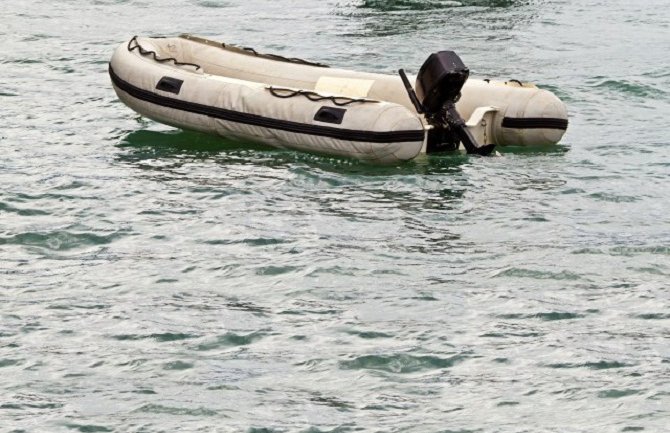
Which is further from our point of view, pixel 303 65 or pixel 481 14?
pixel 481 14

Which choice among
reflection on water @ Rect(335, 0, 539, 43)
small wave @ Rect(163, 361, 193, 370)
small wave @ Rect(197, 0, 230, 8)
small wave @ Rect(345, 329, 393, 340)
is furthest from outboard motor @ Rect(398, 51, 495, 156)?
small wave @ Rect(197, 0, 230, 8)

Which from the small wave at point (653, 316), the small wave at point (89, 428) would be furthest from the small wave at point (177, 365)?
the small wave at point (653, 316)

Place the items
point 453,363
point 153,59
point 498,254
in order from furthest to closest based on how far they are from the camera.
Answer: point 153,59 < point 498,254 < point 453,363

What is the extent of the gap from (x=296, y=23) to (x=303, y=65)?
6424 mm

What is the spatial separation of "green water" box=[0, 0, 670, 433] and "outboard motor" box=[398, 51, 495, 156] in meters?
0.16

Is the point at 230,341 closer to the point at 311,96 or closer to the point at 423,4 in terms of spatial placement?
the point at 311,96

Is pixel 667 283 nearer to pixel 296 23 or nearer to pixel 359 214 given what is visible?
pixel 359 214

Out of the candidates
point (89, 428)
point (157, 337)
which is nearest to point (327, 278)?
point (157, 337)

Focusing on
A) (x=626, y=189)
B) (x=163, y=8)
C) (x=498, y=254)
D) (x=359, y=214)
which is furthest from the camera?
(x=163, y=8)

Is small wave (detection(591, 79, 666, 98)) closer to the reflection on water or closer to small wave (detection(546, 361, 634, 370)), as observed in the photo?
the reflection on water

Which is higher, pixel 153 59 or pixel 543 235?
pixel 153 59

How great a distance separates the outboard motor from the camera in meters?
11.9

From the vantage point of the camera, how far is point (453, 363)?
795cm

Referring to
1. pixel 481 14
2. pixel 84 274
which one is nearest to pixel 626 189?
pixel 84 274
